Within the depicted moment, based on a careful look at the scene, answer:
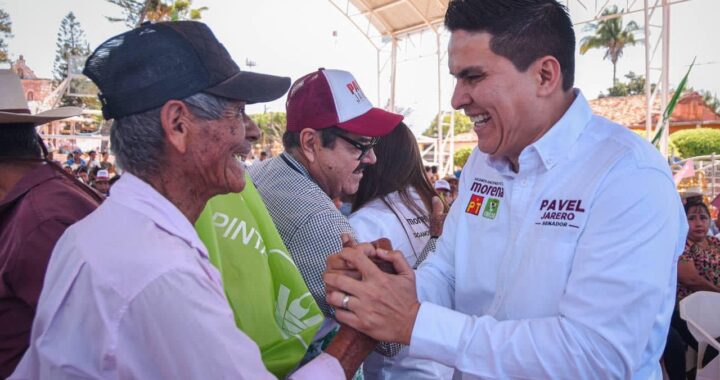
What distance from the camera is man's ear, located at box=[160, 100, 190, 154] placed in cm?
142

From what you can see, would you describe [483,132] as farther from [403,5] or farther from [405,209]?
[403,5]

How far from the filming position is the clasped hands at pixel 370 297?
1.60 meters

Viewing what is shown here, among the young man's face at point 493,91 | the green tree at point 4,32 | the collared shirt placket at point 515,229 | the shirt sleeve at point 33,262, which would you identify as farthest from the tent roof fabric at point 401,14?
the shirt sleeve at point 33,262

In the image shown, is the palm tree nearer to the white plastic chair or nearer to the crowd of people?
the white plastic chair

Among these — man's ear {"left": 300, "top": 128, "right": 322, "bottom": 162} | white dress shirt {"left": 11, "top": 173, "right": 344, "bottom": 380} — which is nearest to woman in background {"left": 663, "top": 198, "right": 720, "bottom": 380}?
man's ear {"left": 300, "top": 128, "right": 322, "bottom": 162}

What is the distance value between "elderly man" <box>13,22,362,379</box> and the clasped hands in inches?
3.1

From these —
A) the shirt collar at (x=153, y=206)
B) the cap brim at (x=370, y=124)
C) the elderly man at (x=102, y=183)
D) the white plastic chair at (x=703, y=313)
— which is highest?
the cap brim at (x=370, y=124)

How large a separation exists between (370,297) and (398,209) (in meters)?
1.26

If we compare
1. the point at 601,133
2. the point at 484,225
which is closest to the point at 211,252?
the point at 484,225

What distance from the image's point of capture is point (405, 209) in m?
2.87

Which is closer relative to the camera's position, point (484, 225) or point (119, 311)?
point (119, 311)

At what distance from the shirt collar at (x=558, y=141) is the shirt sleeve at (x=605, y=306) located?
204mm

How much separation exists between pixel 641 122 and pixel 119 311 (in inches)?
1538

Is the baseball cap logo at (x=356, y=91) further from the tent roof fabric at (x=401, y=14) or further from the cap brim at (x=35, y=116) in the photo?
the tent roof fabric at (x=401, y=14)
